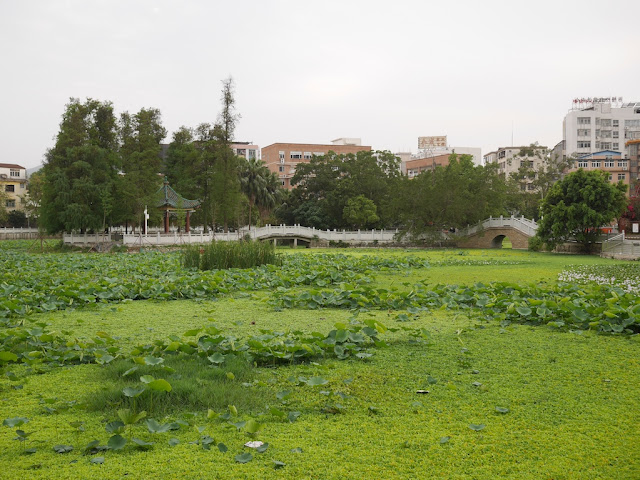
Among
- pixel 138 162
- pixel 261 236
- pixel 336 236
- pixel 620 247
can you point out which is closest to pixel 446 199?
pixel 336 236

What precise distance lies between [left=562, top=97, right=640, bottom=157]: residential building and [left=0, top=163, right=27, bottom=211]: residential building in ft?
183

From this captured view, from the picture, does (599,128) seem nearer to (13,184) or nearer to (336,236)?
(336,236)

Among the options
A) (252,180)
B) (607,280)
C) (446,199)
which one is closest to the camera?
(607,280)

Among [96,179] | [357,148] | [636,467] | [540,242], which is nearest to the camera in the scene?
[636,467]

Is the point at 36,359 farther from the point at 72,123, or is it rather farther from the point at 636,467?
the point at 72,123

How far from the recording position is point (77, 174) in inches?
1178

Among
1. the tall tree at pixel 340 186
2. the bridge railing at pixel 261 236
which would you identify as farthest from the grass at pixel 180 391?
the tall tree at pixel 340 186

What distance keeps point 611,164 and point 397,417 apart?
189ft

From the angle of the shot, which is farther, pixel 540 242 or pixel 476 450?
pixel 540 242

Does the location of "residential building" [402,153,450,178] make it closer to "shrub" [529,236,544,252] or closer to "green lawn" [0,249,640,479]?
"shrub" [529,236,544,252]

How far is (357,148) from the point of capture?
202 feet

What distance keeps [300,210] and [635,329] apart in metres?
36.4

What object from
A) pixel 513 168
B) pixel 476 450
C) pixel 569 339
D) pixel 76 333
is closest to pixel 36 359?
pixel 76 333

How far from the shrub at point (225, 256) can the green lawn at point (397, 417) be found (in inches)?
304
